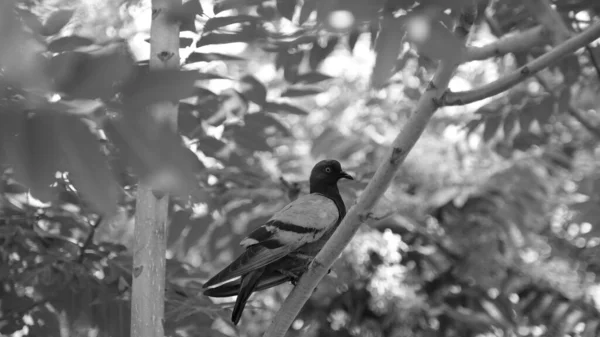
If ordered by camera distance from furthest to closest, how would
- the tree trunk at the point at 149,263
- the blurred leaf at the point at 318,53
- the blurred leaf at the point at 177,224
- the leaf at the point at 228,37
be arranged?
the blurred leaf at the point at 318,53 < the blurred leaf at the point at 177,224 < the leaf at the point at 228,37 < the tree trunk at the point at 149,263

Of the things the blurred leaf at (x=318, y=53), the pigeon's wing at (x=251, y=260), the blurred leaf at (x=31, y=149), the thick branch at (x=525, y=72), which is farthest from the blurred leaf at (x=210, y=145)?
the blurred leaf at (x=31, y=149)

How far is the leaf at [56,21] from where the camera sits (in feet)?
10.1

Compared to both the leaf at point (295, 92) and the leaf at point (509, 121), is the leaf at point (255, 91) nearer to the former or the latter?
the leaf at point (295, 92)

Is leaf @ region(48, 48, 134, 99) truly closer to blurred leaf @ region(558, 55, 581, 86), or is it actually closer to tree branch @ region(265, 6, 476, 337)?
tree branch @ region(265, 6, 476, 337)

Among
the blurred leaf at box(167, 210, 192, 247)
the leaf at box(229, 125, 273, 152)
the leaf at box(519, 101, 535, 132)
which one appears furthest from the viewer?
the leaf at box(519, 101, 535, 132)

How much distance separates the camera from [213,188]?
432cm

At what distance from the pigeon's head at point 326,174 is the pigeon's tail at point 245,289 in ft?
3.75

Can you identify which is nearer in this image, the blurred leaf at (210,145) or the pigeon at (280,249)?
the pigeon at (280,249)

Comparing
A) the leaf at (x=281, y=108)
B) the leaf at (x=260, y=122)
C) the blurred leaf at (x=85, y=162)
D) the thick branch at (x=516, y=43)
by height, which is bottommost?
the leaf at (x=260, y=122)

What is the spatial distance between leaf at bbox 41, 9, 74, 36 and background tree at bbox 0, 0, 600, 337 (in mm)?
16

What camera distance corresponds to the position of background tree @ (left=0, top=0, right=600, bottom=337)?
1.38 meters

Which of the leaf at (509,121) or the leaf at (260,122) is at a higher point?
the leaf at (260,122)

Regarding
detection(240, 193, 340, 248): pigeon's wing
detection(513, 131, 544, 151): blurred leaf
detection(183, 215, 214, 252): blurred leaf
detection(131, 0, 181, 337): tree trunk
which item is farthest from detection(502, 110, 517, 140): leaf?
detection(131, 0, 181, 337): tree trunk

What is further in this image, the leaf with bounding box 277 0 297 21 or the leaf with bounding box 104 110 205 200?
the leaf with bounding box 277 0 297 21
